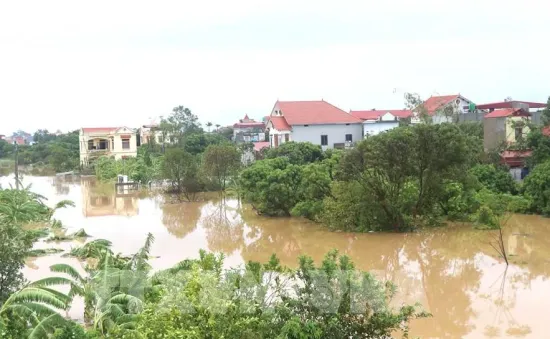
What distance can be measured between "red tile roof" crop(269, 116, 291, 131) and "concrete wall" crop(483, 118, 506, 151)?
516 inches

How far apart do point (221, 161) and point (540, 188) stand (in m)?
14.4

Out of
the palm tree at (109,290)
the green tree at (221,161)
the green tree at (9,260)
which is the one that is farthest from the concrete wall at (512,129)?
the green tree at (9,260)

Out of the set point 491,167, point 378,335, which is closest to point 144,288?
point 378,335

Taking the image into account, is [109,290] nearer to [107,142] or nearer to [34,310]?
[34,310]

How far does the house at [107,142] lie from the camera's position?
155ft

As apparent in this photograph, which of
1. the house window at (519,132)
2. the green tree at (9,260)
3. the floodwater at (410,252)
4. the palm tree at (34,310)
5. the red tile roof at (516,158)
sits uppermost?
the house window at (519,132)

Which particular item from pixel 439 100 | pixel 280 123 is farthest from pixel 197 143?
pixel 439 100

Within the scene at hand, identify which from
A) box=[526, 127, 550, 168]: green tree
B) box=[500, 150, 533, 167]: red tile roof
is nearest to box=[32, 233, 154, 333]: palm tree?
box=[526, 127, 550, 168]: green tree

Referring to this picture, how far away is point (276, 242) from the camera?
1834cm

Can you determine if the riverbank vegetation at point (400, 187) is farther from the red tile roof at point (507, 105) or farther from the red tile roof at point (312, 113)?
the red tile roof at point (507, 105)

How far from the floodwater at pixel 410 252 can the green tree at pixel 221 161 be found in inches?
74.3

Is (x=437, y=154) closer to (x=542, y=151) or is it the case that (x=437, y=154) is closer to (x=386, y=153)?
(x=386, y=153)

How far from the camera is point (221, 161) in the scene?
91.7 feet

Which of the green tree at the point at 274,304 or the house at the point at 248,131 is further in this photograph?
the house at the point at 248,131
